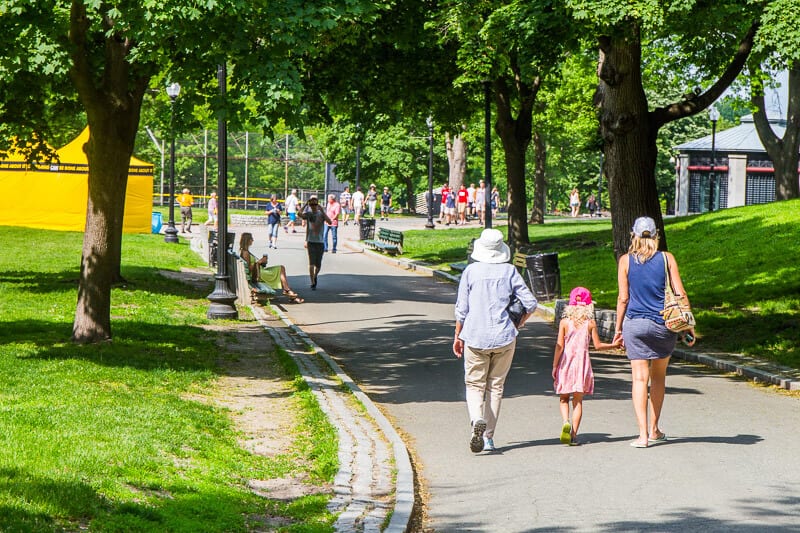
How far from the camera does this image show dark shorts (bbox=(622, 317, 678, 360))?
9078 mm

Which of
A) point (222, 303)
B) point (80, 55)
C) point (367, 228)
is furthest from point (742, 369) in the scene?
point (367, 228)

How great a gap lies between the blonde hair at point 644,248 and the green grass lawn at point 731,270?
5471 mm

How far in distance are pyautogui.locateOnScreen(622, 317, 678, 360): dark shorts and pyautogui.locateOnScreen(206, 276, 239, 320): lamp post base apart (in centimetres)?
1026

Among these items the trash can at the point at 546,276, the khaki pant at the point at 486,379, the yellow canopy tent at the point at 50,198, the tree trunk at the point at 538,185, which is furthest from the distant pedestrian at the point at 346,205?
the khaki pant at the point at 486,379

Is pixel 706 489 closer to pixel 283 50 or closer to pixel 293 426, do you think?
pixel 293 426

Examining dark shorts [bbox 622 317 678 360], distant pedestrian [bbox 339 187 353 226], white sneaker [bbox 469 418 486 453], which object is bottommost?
white sneaker [bbox 469 418 486 453]

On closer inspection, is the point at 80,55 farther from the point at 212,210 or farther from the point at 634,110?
the point at 212,210

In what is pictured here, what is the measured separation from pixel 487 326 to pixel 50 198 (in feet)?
118

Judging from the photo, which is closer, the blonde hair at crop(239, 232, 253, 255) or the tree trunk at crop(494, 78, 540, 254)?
the blonde hair at crop(239, 232, 253, 255)

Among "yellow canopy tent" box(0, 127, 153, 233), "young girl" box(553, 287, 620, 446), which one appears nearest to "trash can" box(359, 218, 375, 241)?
"yellow canopy tent" box(0, 127, 153, 233)

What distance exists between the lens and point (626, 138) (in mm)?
16531

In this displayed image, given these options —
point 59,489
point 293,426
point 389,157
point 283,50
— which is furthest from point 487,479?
point 389,157

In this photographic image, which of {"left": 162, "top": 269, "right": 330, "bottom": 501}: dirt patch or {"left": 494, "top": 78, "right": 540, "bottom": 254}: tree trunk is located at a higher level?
{"left": 494, "top": 78, "right": 540, "bottom": 254}: tree trunk

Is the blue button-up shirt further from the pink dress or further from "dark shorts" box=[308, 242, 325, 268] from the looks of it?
"dark shorts" box=[308, 242, 325, 268]
